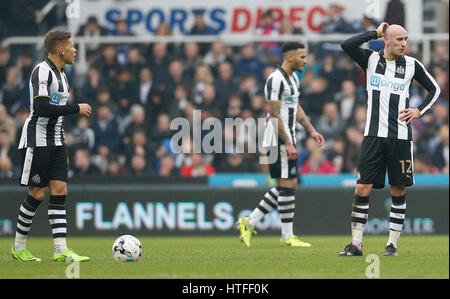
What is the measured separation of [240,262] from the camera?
9594 millimetres

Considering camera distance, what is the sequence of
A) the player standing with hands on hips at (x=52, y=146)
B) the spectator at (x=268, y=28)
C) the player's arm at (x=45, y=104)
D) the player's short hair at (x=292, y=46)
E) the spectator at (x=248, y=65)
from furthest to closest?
the spectator at (x=268, y=28) → the spectator at (x=248, y=65) → the player's short hair at (x=292, y=46) → the player standing with hands on hips at (x=52, y=146) → the player's arm at (x=45, y=104)

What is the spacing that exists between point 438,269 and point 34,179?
13.2 ft

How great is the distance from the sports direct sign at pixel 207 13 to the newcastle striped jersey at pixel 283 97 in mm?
6454

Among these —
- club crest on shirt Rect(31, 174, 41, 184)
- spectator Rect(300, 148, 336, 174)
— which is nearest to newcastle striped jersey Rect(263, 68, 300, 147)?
club crest on shirt Rect(31, 174, 41, 184)

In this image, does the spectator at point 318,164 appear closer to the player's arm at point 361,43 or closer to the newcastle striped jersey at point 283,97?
the newcastle striped jersey at point 283,97

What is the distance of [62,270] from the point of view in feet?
28.8

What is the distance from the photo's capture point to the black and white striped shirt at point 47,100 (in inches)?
376

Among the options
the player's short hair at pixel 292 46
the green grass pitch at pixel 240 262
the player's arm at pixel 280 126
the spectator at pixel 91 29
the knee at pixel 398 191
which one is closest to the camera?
the green grass pitch at pixel 240 262

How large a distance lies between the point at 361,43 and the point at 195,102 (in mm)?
7433

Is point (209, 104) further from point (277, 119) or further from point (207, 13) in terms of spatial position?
point (277, 119)

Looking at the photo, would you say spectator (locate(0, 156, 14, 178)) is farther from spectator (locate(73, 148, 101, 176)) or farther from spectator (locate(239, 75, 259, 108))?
spectator (locate(239, 75, 259, 108))

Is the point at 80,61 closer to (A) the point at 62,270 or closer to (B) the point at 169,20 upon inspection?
(B) the point at 169,20

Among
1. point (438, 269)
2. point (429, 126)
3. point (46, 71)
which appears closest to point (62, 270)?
point (46, 71)

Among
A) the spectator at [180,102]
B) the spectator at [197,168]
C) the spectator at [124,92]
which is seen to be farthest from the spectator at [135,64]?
the spectator at [197,168]
